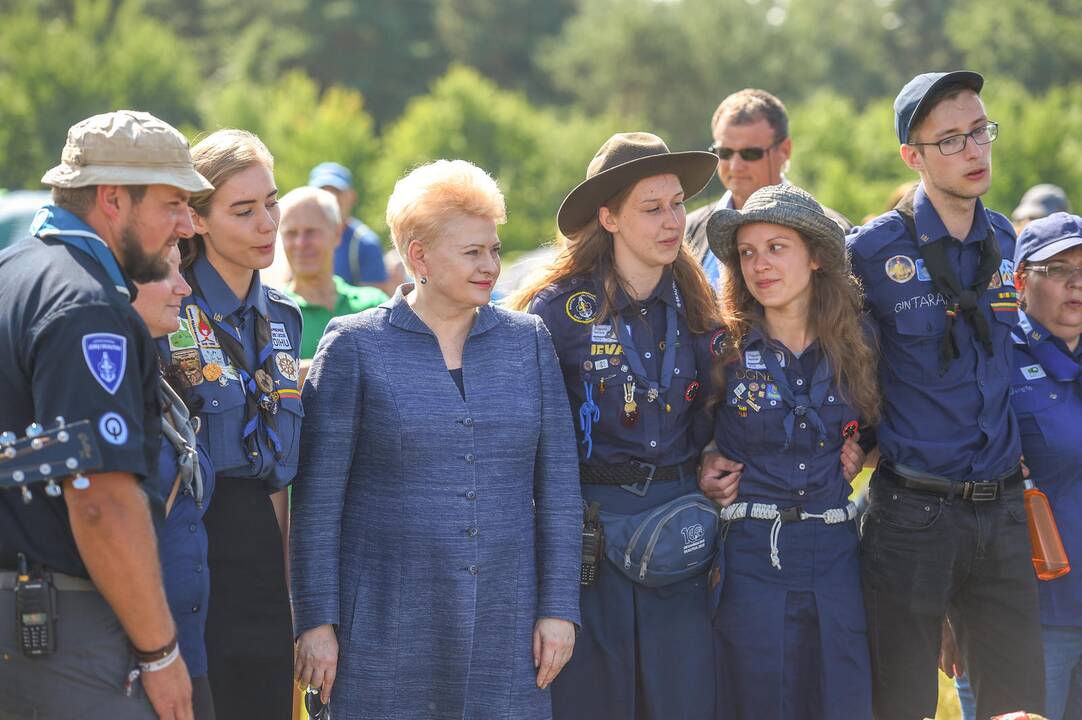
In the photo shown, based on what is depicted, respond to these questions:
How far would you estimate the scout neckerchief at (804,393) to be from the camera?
4.12m

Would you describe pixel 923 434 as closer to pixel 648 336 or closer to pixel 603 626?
pixel 648 336

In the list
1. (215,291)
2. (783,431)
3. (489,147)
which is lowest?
(783,431)

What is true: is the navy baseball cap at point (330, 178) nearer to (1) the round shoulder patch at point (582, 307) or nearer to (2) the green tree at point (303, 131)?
(1) the round shoulder patch at point (582, 307)

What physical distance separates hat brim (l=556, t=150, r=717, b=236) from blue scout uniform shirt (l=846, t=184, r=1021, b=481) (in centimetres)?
69

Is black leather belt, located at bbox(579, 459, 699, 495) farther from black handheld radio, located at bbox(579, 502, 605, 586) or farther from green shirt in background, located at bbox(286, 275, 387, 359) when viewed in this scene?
green shirt in background, located at bbox(286, 275, 387, 359)

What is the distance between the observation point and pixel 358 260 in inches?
346

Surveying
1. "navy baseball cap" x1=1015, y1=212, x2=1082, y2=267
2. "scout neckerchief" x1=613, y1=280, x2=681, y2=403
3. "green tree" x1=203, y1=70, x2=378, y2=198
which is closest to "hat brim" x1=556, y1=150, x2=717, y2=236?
"scout neckerchief" x1=613, y1=280, x2=681, y2=403

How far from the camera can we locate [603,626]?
13.6ft

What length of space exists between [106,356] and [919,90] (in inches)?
124

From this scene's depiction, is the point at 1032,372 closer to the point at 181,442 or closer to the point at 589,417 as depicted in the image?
the point at 589,417

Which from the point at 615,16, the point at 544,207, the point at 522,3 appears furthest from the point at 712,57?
the point at 544,207

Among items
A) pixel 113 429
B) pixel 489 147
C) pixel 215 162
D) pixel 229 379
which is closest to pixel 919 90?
pixel 215 162

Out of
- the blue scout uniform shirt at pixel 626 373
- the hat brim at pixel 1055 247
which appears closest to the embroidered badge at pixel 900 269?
the hat brim at pixel 1055 247

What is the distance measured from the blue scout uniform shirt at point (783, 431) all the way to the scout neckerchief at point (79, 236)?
2.18 m
